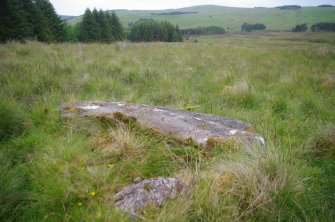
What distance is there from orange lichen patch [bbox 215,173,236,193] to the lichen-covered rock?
A: 30cm

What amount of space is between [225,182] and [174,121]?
4.52 ft

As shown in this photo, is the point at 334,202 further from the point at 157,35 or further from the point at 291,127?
the point at 157,35

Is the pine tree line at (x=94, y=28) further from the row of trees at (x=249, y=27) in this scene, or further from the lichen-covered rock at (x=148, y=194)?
the row of trees at (x=249, y=27)

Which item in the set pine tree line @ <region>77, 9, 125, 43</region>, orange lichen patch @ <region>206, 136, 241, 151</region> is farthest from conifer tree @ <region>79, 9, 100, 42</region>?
orange lichen patch @ <region>206, 136, 241, 151</region>

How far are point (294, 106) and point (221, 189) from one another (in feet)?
13.0

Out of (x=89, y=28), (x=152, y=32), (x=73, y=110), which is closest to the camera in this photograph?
(x=73, y=110)

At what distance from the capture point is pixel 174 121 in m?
3.34

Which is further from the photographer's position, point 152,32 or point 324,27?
point 324,27

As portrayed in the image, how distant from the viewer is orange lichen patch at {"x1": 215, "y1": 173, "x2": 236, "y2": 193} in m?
2.05

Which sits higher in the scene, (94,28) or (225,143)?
(94,28)

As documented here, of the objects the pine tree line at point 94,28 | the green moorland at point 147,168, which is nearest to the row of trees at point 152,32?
the pine tree line at point 94,28

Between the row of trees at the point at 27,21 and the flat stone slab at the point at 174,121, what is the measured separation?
50.5 ft

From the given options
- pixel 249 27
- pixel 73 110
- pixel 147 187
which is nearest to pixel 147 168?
pixel 147 187

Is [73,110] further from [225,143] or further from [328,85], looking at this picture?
[328,85]
